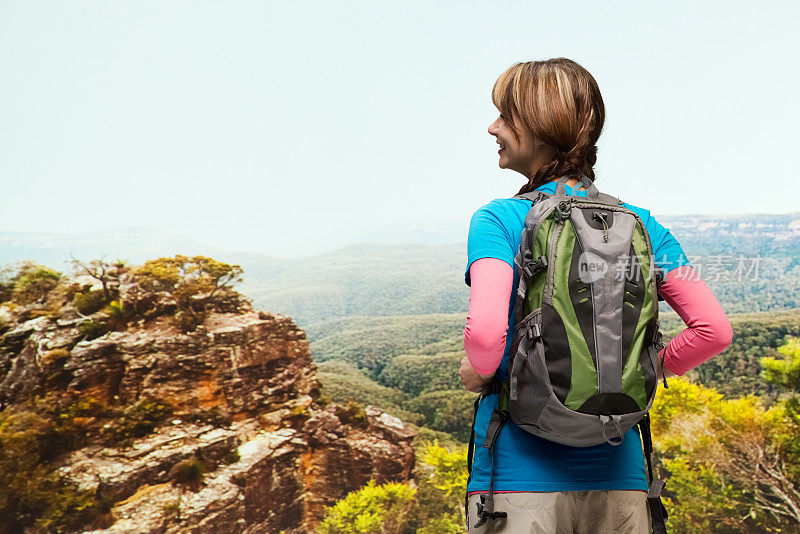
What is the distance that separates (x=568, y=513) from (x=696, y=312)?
36 cm

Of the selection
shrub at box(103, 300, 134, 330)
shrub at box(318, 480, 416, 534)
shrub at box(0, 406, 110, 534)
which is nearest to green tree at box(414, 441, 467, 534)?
shrub at box(318, 480, 416, 534)

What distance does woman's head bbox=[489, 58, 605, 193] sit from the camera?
0.82 meters

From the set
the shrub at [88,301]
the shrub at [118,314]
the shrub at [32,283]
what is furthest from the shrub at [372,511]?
the shrub at [32,283]

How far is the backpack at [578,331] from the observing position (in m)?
0.73

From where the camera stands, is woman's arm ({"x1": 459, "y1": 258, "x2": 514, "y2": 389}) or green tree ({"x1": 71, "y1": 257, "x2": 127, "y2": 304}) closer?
woman's arm ({"x1": 459, "y1": 258, "x2": 514, "y2": 389})

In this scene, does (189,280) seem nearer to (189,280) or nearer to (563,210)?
(189,280)

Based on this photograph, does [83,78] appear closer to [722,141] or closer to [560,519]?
[560,519]

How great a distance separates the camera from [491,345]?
28.3 inches

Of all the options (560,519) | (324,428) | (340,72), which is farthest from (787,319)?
(560,519)

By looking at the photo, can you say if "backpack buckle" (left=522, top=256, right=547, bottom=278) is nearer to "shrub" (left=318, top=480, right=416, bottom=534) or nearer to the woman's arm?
the woman's arm

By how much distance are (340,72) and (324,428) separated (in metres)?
2.07

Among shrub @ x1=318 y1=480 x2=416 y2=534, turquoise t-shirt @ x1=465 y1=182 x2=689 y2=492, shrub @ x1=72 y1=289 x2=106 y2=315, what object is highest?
turquoise t-shirt @ x1=465 y1=182 x2=689 y2=492

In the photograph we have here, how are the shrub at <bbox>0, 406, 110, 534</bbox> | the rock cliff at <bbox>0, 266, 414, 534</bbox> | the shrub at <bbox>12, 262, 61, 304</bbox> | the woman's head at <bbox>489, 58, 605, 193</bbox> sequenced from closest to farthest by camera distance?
the woman's head at <bbox>489, 58, 605, 193</bbox> < the shrub at <bbox>0, 406, 110, 534</bbox> < the rock cliff at <bbox>0, 266, 414, 534</bbox> < the shrub at <bbox>12, 262, 61, 304</bbox>

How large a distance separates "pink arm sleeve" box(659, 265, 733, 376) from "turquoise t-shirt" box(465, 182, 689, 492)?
0.18 metres
